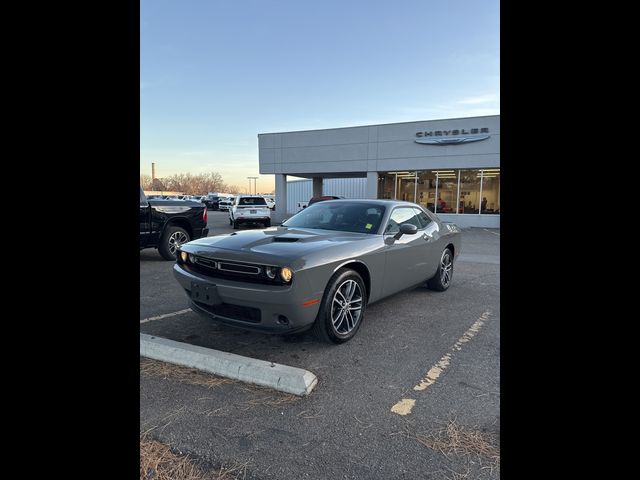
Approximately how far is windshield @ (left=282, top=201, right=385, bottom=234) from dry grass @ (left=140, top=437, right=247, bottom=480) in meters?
2.87

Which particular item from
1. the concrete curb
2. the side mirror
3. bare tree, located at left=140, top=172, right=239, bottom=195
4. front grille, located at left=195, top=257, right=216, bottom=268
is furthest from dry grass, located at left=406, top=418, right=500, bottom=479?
bare tree, located at left=140, top=172, right=239, bottom=195

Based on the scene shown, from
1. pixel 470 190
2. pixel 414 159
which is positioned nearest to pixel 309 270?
pixel 414 159

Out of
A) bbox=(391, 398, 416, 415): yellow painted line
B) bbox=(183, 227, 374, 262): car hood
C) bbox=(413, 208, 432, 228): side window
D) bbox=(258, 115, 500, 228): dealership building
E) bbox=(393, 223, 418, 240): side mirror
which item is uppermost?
bbox=(258, 115, 500, 228): dealership building

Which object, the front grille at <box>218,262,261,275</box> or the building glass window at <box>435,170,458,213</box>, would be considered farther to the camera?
the building glass window at <box>435,170,458,213</box>

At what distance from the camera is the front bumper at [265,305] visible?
125 inches

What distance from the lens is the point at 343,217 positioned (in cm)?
479

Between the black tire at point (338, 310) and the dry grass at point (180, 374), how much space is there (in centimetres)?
92

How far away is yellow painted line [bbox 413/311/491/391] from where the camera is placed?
3.05 m

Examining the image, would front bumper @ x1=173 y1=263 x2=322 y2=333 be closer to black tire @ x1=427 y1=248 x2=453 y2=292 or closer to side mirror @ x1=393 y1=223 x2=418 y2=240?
side mirror @ x1=393 y1=223 x2=418 y2=240

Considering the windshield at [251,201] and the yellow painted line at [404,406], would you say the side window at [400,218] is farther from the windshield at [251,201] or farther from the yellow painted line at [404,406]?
the windshield at [251,201]

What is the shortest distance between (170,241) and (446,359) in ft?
22.4

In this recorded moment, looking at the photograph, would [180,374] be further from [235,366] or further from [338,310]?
[338,310]

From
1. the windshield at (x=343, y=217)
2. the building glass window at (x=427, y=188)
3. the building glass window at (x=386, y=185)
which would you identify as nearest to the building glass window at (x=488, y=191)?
the building glass window at (x=427, y=188)
